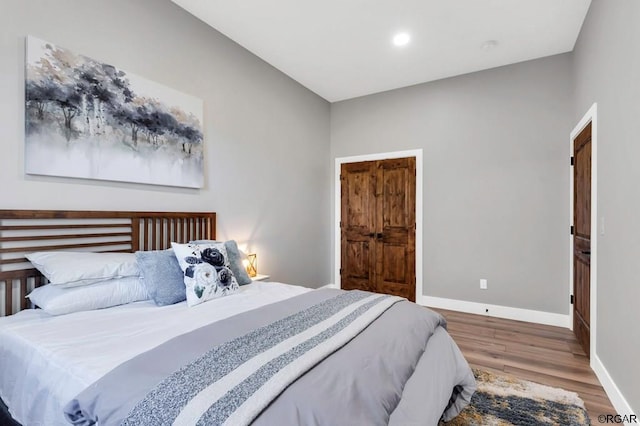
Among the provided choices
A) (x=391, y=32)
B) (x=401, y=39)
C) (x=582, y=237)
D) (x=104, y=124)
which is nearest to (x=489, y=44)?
(x=401, y=39)

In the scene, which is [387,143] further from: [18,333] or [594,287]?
[18,333]

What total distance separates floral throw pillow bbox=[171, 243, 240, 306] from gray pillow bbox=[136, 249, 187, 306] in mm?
55

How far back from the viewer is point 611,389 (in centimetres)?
213

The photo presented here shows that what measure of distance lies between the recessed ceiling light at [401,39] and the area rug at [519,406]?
10.2 feet

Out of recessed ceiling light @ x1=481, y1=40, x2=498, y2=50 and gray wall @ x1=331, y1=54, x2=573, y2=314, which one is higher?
recessed ceiling light @ x1=481, y1=40, x2=498, y2=50

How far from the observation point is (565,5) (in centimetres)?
277

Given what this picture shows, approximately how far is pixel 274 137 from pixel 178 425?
11.4 feet

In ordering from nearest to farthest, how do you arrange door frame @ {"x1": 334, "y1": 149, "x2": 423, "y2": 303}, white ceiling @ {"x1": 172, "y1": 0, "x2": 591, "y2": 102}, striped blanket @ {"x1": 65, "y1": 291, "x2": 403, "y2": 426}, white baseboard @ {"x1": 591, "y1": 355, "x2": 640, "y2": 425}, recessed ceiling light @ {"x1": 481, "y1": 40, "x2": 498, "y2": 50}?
striped blanket @ {"x1": 65, "y1": 291, "x2": 403, "y2": 426}
white baseboard @ {"x1": 591, "y1": 355, "x2": 640, "y2": 425}
white ceiling @ {"x1": 172, "y1": 0, "x2": 591, "y2": 102}
recessed ceiling light @ {"x1": 481, "y1": 40, "x2": 498, "y2": 50}
door frame @ {"x1": 334, "y1": 149, "x2": 423, "y2": 303}

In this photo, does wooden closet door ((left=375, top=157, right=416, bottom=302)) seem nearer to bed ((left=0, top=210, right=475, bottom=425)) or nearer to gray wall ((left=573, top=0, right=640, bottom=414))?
gray wall ((left=573, top=0, right=640, bottom=414))

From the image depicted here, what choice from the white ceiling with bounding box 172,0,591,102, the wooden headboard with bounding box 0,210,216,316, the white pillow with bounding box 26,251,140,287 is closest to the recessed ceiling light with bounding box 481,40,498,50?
the white ceiling with bounding box 172,0,591,102

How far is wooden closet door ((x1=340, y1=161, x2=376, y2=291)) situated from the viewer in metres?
4.78

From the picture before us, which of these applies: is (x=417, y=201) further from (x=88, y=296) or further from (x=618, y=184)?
(x=88, y=296)

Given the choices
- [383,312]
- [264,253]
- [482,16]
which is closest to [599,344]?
[383,312]

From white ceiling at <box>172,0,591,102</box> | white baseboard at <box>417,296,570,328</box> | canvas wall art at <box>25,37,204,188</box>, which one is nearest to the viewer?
canvas wall art at <box>25,37,204,188</box>
